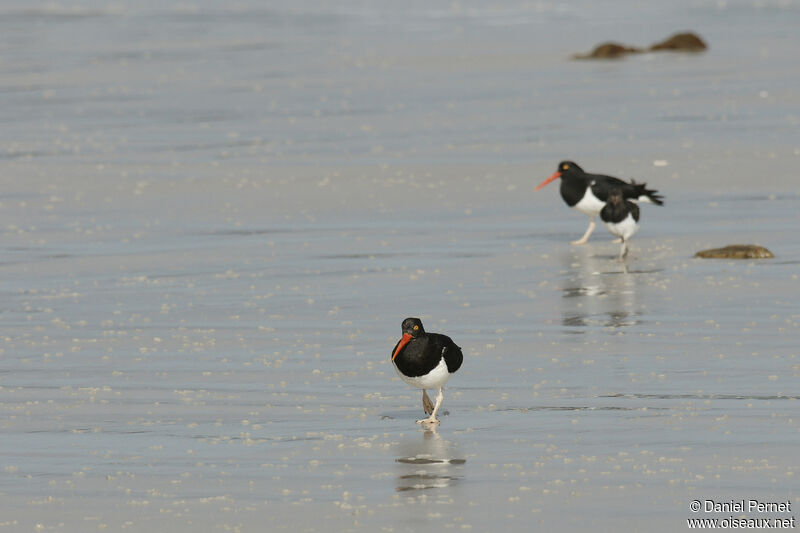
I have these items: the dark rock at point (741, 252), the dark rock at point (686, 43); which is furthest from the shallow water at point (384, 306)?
the dark rock at point (686, 43)

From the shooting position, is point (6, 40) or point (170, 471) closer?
point (170, 471)

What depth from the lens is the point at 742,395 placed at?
9.33m

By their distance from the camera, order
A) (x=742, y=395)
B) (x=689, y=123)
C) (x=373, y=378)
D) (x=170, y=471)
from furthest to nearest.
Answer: (x=689, y=123) < (x=373, y=378) < (x=742, y=395) < (x=170, y=471)

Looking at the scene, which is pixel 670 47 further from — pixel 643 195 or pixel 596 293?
pixel 596 293

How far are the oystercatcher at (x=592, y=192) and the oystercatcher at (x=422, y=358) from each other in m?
7.00

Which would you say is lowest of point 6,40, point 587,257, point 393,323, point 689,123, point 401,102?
point 393,323

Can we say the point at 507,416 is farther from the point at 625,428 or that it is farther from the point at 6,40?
the point at 6,40

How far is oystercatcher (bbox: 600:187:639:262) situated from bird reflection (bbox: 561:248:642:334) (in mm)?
253

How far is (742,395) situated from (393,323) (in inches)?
128

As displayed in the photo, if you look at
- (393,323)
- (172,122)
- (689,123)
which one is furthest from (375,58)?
(393,323)

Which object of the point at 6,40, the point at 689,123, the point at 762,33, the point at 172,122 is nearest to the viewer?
the point at 689,123

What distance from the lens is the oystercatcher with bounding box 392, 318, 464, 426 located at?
8.66 metres

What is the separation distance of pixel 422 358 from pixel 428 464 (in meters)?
0.76

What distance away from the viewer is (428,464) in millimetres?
8109
